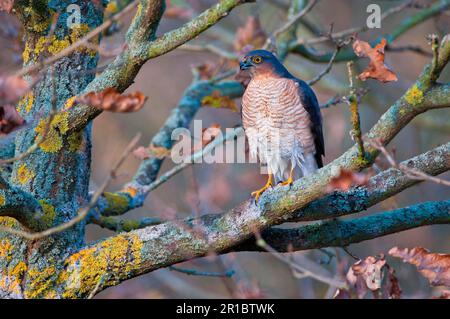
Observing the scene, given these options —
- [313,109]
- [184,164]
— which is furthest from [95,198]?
[313,109]

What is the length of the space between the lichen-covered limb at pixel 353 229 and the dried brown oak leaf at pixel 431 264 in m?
0.59

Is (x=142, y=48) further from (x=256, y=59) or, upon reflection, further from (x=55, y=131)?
(x=256, y=59)

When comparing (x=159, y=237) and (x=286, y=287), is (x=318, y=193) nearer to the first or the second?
(x=159, y=237)


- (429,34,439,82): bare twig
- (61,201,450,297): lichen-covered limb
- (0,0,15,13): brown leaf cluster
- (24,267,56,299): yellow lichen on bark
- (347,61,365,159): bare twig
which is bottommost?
(24,267,56,299): yellow lichen on bark

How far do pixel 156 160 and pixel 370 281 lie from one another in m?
2.48

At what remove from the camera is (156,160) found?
5.46 m

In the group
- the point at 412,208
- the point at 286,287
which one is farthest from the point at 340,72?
the point at 412,208

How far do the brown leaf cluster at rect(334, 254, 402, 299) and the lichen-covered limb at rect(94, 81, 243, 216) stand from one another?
199 cm

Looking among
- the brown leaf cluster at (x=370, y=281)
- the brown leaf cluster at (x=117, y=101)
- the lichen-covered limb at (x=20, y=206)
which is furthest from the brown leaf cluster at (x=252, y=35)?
the brown leaf cluster at (x=117, y=101)

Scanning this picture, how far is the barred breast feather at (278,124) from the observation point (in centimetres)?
534

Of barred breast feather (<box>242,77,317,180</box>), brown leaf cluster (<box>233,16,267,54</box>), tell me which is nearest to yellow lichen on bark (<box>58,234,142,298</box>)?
barred breast feather (<box>242,77,317,180</box>)

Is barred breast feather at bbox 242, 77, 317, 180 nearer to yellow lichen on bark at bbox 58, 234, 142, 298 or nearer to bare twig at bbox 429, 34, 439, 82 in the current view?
yellow lichen on bark at bbox 58, 234, 142, 298

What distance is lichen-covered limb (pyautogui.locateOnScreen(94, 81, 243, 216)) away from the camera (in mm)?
4898

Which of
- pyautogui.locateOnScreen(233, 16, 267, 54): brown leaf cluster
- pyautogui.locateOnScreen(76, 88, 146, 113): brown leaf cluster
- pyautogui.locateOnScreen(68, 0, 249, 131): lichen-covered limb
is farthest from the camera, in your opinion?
pyautogui.locateOnScreen(233, 16, 267, 54): brown leaf cluster
